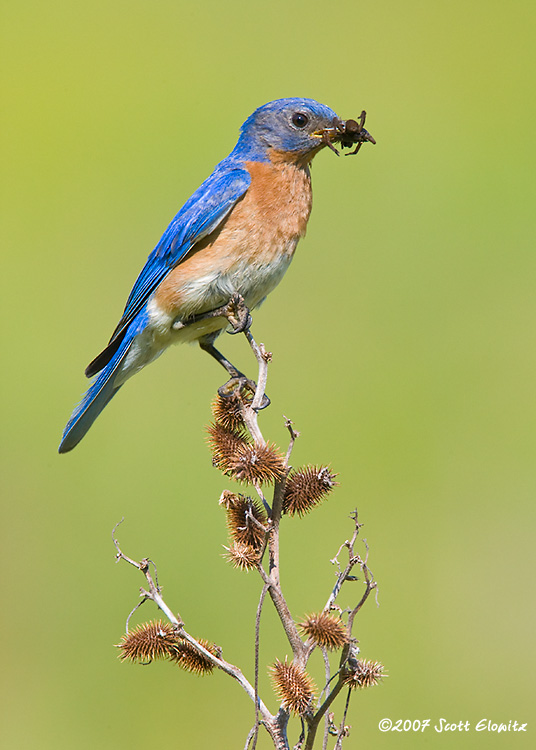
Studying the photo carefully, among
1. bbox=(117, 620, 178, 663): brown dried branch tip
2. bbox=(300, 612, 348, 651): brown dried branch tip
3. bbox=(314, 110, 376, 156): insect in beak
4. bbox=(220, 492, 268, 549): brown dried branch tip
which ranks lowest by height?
bbox=(117, 620, 178, 663): brown dried branch tip

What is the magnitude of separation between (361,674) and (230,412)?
112 cm

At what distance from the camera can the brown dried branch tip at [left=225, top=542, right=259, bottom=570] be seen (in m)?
2.72

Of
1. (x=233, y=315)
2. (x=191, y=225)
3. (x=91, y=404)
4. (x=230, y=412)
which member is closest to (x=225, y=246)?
(x=191, y=225)

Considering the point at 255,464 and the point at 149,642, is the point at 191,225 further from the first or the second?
the point at 149,642

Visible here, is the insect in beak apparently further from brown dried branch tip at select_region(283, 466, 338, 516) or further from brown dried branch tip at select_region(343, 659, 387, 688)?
brown dried branch tip at select_region(343, 659, 387, 688)

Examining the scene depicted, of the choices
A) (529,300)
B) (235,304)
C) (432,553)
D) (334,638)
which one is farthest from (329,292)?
(334,638)

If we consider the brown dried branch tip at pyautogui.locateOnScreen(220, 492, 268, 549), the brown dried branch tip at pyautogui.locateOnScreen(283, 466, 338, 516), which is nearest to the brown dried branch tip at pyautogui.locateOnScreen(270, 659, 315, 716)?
the brown dried branch tip at pyautogui.locateOnScreen(220, 492, 268, 549)

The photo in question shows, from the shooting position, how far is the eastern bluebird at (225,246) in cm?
456

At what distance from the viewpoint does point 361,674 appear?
2.52m

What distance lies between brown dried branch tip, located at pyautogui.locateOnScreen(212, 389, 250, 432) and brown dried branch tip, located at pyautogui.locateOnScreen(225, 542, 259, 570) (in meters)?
0.64

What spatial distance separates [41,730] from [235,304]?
9.90 ft

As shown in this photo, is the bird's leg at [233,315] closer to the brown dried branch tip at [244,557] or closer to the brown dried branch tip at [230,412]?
the brown dried branch tip at [230,412]

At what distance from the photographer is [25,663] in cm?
573

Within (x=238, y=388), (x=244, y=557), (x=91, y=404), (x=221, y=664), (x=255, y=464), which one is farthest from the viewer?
(x=91, y=404)
